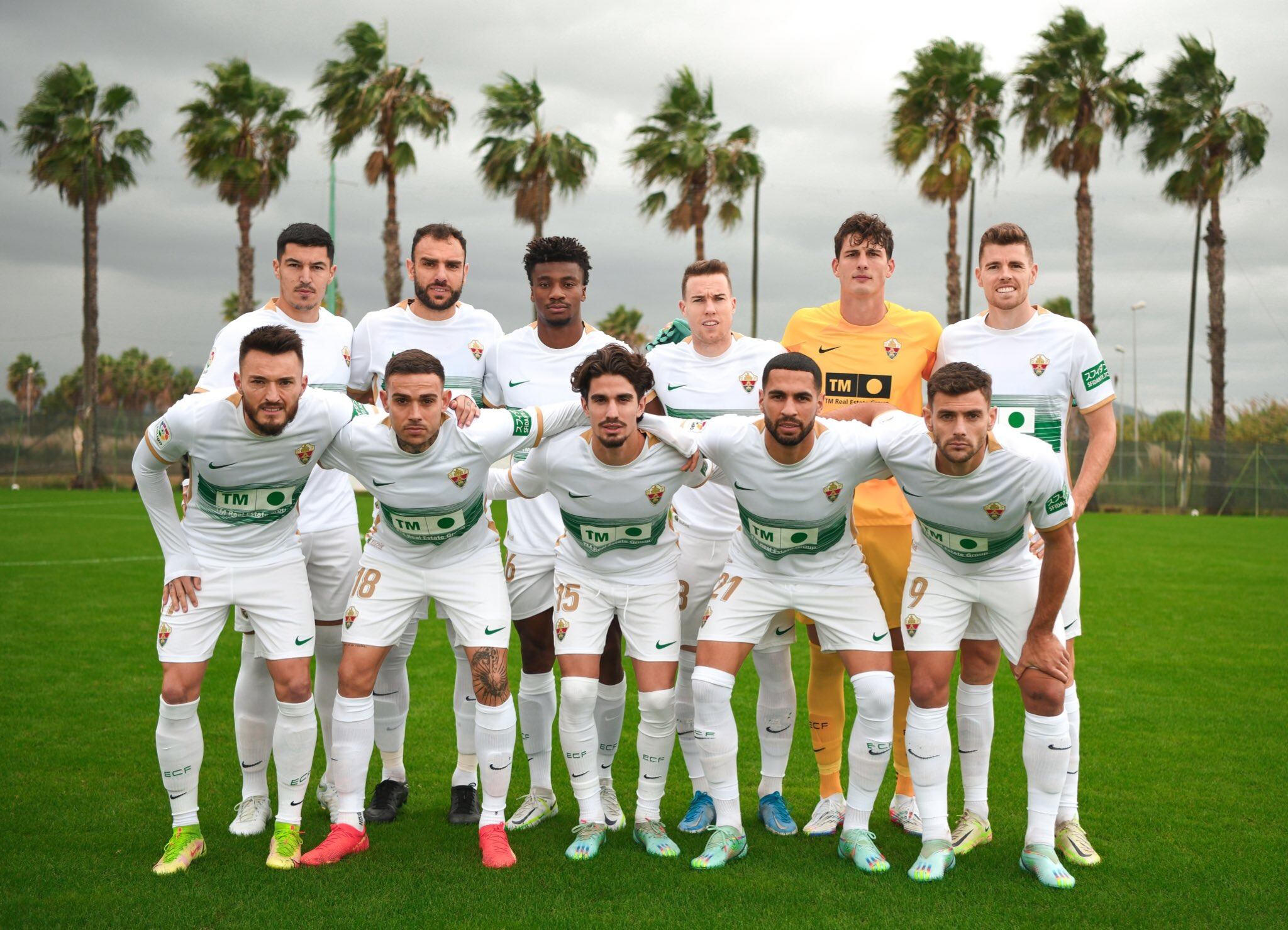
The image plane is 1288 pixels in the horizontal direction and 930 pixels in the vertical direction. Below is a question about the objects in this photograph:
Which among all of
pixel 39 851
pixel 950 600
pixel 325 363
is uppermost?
pixel 325 363

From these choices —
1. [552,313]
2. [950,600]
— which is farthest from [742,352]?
[950,600]

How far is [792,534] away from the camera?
4.44m

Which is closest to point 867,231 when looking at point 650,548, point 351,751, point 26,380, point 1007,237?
point 1007,237

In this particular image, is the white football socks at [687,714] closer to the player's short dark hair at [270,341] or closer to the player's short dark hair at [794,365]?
the player's short dark hair at [794,365]

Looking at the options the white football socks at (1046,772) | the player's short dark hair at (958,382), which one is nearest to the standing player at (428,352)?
the player's short dark hair at (958,382)

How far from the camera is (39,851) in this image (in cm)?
437

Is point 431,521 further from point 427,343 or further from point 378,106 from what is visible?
point 378,106

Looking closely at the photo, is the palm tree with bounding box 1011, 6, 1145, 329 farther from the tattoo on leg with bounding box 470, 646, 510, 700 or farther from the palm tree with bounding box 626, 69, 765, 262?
the tattoo on leg with bounding box 470, 646, 510, 700

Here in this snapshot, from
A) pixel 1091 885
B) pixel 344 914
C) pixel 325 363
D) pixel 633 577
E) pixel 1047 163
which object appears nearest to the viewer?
pixel 344 914

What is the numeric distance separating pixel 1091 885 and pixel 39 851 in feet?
14.5

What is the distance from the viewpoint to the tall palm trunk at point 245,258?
1146 inches

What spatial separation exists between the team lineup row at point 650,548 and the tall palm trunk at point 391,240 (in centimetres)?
2318

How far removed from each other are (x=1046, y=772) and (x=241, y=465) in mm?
3656

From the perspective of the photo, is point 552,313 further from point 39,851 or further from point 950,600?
point 39,851
